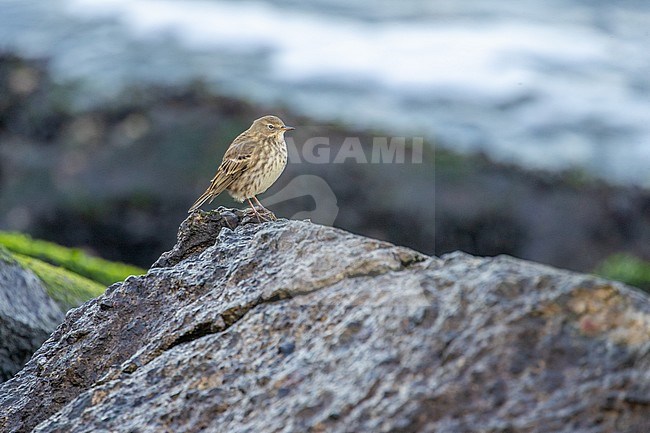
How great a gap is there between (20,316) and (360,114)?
1166 centimetres

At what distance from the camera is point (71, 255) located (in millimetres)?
11281

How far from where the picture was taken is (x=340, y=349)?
11.6ft

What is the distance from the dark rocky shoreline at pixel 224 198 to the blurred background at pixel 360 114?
0.11ft

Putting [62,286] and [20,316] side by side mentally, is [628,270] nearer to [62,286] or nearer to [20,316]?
[62,286]

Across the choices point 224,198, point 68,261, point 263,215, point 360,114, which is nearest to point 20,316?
point 263,215

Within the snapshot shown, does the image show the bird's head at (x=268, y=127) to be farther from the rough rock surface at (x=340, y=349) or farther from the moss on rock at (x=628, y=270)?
the moss on rock at (x=628, y=270)

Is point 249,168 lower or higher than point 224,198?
higher

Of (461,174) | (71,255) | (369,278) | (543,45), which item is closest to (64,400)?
(369,278)

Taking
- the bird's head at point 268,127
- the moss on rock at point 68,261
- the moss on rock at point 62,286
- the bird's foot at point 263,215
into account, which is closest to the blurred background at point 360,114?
the moss on rock at point 68,261

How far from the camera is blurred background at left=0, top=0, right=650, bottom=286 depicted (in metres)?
15.3

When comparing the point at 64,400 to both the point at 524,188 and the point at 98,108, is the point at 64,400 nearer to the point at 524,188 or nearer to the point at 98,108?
the point at 524,188

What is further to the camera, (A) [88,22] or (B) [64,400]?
(A) [88,22]

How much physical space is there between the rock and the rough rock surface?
1.81 meters

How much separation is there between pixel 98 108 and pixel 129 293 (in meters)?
14.4
